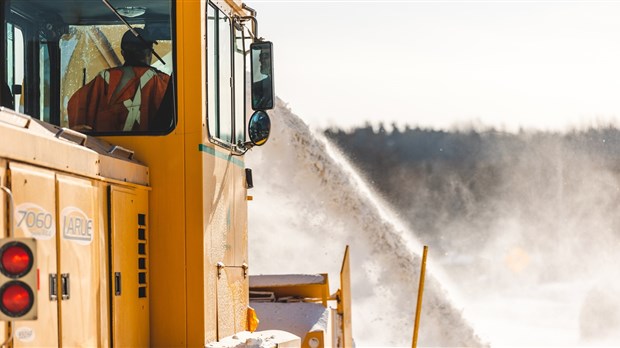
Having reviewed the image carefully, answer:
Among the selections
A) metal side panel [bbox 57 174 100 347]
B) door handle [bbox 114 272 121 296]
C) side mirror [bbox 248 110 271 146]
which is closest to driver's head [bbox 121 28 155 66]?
side mirror [bbox 248 110 271 146]

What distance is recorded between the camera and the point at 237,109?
23.5 ft

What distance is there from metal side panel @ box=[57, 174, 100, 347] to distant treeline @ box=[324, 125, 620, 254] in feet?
78.0

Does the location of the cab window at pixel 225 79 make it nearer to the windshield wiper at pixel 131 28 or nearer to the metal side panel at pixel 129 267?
the windshield wiper at pixel 131 28

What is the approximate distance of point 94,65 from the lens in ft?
21.4

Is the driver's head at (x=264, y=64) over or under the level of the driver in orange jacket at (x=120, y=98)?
over

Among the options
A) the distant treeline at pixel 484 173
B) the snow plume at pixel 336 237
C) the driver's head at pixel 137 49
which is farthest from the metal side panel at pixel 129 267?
the distant treeline at pixel 484 173

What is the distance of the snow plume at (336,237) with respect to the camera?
1620 centimetres

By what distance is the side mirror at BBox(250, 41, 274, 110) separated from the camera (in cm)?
697

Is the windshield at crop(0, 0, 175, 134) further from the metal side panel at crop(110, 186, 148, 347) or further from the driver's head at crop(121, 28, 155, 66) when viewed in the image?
the metal side panel at crop(110, 186, 148, 347)

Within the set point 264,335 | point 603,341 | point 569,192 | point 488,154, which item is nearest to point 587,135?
point 569,192

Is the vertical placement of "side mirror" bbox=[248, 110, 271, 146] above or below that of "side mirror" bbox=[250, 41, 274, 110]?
below

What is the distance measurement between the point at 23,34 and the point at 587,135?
24.1 metres

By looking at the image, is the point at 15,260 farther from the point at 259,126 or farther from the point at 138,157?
the point at 259,126

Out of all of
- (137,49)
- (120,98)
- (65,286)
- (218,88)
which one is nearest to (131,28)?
(137,49)
